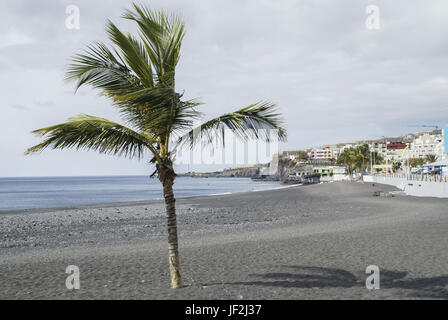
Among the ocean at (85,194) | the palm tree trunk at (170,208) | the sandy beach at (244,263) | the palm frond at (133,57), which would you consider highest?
the palm frond at (133,57)

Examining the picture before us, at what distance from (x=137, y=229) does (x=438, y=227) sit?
13.6 m

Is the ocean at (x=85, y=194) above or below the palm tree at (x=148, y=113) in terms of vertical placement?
below

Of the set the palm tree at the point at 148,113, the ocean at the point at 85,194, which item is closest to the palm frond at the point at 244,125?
the palm tree at the point at 148,113

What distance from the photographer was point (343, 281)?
811cm

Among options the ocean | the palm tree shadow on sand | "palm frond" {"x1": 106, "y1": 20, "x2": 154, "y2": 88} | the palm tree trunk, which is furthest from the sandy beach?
the ocean

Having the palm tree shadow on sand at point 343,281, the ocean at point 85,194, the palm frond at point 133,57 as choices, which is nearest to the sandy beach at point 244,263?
the palm tree shadow on sand at point 343,281

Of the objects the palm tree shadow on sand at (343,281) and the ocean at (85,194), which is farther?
the ocean at (85,194)

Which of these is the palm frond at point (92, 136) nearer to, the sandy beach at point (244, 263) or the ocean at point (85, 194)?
the sandy beach at point (244, 263)

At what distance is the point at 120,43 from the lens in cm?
704

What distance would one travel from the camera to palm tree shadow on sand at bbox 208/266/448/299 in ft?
24.0

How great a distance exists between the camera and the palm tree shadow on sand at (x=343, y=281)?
733 cm

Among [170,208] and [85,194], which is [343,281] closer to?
[170,208]

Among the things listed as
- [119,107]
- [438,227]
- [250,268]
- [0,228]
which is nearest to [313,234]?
[438,227]

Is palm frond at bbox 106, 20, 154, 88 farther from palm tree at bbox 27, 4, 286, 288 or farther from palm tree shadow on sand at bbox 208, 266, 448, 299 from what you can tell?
palm tree shadow on sand at bbox 208, 266, 448, 299
